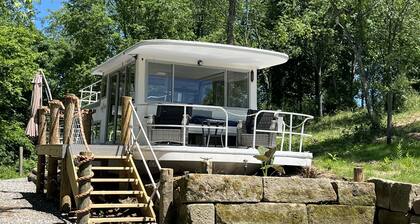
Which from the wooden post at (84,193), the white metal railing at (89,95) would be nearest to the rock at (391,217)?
the wooden post at (84,193)

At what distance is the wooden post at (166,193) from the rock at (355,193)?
2463 millimetres

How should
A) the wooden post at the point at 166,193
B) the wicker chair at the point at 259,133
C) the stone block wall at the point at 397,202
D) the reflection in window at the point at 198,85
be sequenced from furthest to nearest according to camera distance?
the reflection in window at the point at 198,85
the wicker chair at the point at 259,133
the stone block wall at the point at 397,202
the wooden post at the point at 166,193

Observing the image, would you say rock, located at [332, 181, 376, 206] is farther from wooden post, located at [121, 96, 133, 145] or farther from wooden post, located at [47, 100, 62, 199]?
wooden post, located at [47, 100, 62, 199]

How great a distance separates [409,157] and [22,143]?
23.6 meters

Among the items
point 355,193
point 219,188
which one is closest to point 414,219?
point 355,193

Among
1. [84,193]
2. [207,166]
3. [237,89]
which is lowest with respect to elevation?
[84,193]

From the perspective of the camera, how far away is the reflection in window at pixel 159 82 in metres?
11.3

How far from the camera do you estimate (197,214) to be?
7.25 metres

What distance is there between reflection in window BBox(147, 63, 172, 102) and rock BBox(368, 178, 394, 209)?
186 inches

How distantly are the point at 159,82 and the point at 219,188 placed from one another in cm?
447

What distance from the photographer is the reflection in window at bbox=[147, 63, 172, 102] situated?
1129cm

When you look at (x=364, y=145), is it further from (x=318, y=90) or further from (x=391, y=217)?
(x=318, y=90)

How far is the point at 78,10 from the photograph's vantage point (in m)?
31.4

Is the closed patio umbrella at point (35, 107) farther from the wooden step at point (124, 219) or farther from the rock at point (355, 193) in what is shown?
the rock at point (355, 193)
